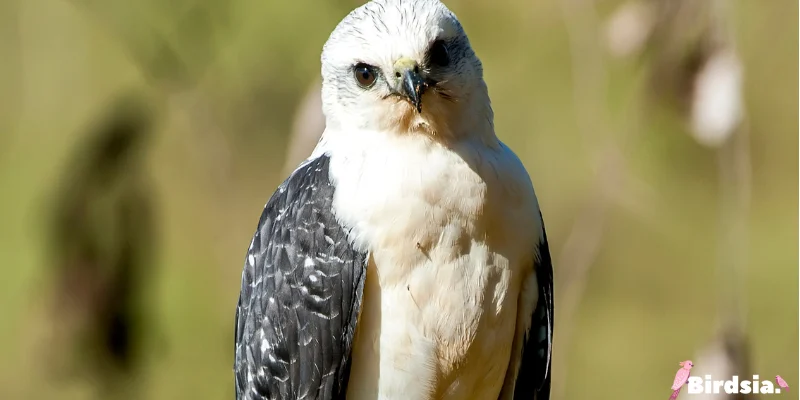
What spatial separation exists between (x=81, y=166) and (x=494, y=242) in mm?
1737

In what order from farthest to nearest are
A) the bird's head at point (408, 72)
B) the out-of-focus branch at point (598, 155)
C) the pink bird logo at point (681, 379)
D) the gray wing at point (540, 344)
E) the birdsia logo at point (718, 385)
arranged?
1. the out-of-focus branch at point (598, 155)
2. the gray wing at point (540, 344)
3. the bird's head at point (408, 72)
4. the birdsia logo at point (718, 385)
5. the pink bird logo at point (681, 379)

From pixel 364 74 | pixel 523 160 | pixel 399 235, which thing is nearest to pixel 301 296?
pixel 399 235

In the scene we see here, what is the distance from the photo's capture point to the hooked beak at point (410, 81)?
3.20 metres

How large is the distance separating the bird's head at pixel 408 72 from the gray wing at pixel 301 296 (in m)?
0.26

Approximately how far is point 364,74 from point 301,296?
719mm

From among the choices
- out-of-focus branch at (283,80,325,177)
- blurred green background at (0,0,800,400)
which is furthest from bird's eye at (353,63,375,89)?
blurred green background at (0,0,800,400)

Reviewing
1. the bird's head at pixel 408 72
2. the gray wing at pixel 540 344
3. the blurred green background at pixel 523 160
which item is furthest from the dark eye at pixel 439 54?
the blurred green background at pixel 523 160

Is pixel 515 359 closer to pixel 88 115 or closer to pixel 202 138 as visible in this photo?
pixel 202 138

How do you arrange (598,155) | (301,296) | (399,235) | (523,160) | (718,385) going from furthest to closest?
(523,160), (598,155), (301,296), (399,235), (718,385)

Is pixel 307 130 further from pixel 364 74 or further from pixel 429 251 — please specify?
pixel 429 251

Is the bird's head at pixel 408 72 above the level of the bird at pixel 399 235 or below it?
above

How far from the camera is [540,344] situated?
367cm

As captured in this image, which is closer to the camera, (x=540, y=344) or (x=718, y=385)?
(x=718, y=385)

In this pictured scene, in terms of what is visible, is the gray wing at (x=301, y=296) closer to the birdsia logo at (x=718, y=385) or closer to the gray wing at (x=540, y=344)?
the gray wing at (x=540, y=344)
